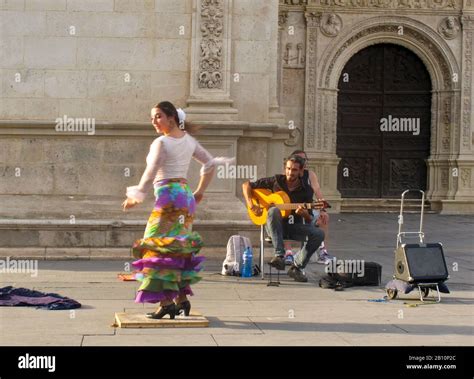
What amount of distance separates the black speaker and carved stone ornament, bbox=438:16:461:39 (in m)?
19.4

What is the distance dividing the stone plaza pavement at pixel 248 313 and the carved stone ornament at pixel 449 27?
15600 mm

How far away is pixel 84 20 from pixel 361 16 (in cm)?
1569

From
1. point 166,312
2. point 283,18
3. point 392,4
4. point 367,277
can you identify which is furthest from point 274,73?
point 392,4

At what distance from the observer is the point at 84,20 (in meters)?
15.4

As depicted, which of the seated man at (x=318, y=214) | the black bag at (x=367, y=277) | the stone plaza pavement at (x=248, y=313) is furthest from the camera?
the seated man at (x=318, y=214)

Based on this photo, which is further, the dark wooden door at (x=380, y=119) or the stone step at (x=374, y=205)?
the dark wooden door at (x=380, y=119)

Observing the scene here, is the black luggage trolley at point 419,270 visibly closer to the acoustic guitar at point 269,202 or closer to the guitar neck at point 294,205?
the guitar neck at point 294,205

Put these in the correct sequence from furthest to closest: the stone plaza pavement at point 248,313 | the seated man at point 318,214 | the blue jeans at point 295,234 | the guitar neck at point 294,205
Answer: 1. the seated man at point 318,214
2. the blue jeans at point 295,234
3. the guitar neck at point 294,205
4. the stone plaza pavement at point 248,313

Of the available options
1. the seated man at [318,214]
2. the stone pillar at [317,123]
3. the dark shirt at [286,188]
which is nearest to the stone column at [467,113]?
the stone pillar at [317,123]

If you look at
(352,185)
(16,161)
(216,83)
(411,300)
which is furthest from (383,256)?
(352,185)

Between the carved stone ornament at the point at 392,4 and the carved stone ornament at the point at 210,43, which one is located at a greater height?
the carved stone ornament at the point at 392,4

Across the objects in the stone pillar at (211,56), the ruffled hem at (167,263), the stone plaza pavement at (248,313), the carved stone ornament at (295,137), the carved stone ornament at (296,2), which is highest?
the carved stone ornament at (296,2)

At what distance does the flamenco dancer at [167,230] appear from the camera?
9430 mm

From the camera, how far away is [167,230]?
31.2ft
